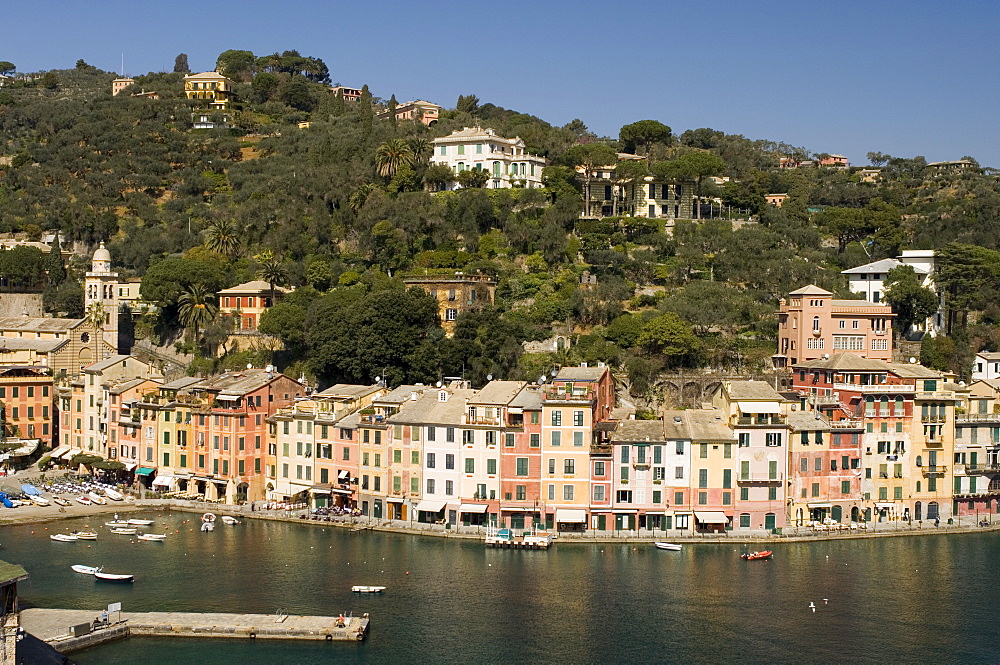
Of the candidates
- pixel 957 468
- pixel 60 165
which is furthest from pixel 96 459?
pixel 60 165

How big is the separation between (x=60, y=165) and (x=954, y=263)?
99598 millimetres

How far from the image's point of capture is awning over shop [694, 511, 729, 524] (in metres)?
58.1

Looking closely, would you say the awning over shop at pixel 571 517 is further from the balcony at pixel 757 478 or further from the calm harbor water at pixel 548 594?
the balcony at pixel 757 478

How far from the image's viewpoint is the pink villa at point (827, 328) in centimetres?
7925

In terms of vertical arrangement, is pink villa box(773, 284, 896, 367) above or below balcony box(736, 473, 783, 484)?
above

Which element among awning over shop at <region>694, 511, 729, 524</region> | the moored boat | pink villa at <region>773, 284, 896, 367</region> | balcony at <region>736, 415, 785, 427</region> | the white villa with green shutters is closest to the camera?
the moored boat

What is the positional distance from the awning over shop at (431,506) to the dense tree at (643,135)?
75848 mm

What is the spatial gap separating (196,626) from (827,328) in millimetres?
50336

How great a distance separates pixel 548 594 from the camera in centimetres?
4859

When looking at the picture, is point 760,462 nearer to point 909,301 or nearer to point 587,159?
point 909,301

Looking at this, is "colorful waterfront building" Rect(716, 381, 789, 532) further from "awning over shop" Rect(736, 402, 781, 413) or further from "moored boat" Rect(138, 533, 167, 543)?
"moored boat" Rect(138, 533, 167, 543)

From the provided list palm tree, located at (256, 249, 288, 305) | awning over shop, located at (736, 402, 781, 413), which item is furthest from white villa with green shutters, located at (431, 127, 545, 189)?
awning over shop, located at (736, 402, 781, 413)

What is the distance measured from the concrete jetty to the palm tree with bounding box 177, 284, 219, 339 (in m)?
46.0

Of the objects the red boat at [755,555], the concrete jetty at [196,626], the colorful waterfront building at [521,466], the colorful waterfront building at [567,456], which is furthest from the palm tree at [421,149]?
the concrete jetty at [196,626]
